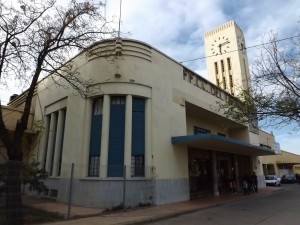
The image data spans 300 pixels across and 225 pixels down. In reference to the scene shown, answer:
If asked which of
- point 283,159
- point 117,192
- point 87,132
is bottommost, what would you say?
point 117,192

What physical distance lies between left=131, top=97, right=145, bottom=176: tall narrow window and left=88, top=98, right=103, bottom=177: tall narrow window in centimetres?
184

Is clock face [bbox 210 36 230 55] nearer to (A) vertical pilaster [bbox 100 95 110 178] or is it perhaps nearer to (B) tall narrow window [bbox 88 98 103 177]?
(B) tall narrow window [bbox 88 98 103 177]

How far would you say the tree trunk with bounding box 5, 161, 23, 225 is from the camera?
9953mm

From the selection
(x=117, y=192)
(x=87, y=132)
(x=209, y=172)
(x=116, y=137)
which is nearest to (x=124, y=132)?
(x=116, y=137)

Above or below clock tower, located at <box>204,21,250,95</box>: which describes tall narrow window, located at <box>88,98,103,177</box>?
below

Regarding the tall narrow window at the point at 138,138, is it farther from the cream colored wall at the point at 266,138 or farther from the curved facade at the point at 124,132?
the cream colored wall at the point at 266,138

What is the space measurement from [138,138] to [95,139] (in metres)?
2.34

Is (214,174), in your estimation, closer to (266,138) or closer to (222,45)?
(222,45)

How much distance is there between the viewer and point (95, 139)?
16875 mm

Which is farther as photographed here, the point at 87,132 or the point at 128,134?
the point at 87,132

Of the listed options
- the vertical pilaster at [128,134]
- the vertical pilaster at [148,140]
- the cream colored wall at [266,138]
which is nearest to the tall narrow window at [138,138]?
the vertical pilaster at [148,140]

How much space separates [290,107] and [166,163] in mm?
7329

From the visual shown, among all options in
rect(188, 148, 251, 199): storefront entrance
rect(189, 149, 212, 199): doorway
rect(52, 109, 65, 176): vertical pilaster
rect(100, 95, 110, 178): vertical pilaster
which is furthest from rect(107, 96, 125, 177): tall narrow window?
rect(189, 149, 212, 199): doorway

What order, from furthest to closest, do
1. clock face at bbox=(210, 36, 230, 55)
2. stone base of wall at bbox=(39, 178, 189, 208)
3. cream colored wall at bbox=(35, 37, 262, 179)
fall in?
clock face at bbox=(210, 36, 230, 55) → cream colored wall at bbox=(35, 37, 262, 179) → stone base of wall at bbox=(39, 178, 189, 208)
